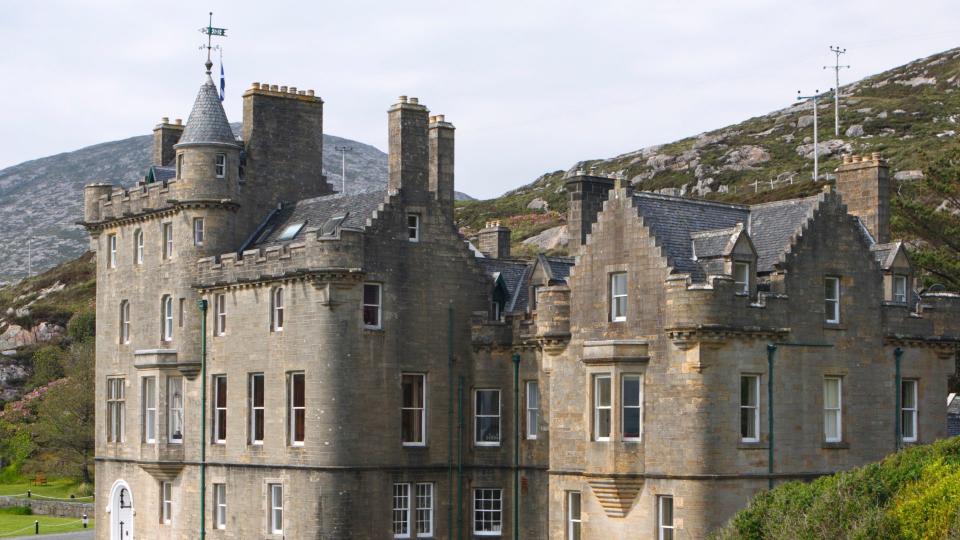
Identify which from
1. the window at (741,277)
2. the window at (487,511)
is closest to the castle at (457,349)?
the window at (487,511)

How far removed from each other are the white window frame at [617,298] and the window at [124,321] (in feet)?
68.5

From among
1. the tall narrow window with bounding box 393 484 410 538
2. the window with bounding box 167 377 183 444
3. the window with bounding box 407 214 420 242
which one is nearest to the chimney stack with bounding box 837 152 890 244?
the window with bounding box 407 214 420 242

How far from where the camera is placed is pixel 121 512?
5375 cm

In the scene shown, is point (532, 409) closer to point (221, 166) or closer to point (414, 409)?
point (414, 409)

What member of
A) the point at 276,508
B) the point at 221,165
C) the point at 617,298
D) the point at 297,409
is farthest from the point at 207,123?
the point at 617,298

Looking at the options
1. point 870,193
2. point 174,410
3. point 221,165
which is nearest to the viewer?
point 870,193

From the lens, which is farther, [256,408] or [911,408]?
[256,408]

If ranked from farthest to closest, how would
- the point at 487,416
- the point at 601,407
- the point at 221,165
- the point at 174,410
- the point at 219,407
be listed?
the point at 174,410 < the point at 221,165 < the point at 219,407 < the point at 487,416 < the point at 601,407

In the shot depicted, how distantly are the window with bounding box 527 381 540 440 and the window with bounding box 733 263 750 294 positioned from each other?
9.25 metres

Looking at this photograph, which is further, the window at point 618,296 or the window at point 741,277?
the window at point 618,296

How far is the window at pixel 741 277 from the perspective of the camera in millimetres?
39000

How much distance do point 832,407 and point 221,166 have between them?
21.5 metres

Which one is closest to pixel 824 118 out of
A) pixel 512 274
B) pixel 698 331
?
pixel 512 274

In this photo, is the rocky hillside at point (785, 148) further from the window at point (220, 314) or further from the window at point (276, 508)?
the window at point (276, 508)
